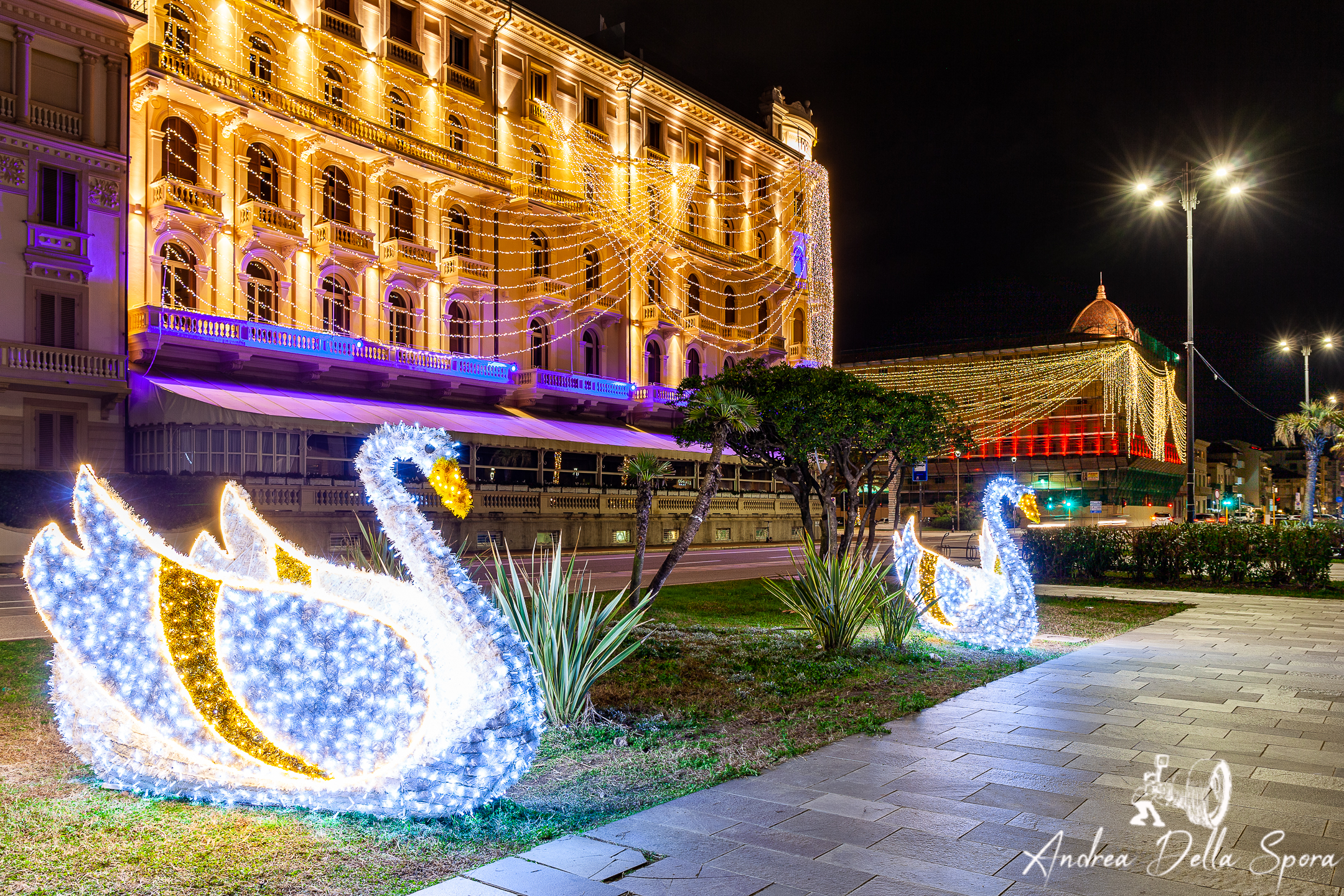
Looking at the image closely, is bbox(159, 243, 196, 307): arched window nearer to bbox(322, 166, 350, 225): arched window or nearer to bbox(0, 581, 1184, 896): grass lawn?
bbox(322, 166, 350, 225): arched window

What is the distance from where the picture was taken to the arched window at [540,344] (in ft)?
113

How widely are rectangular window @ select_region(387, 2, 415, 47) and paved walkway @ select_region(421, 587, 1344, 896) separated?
2920cm

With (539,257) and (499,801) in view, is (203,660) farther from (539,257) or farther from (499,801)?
(539,257)

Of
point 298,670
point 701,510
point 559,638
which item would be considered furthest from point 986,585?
point 298,670

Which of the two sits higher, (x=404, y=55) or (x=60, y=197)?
(x=404, y=55)

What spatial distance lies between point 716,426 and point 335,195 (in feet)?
66.3

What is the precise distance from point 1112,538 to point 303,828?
18.1 m

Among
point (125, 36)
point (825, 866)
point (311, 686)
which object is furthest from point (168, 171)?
point (825, 866)

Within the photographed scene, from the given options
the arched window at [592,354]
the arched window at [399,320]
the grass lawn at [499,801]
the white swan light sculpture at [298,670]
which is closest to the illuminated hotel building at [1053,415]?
the arched window at [592,354]

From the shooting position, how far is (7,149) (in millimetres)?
20922

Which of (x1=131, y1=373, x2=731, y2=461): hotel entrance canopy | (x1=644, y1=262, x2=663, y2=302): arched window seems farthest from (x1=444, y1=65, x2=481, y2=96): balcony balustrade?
(x1=131, y1=373, x2=731, y2=461): hotel entrance canopy

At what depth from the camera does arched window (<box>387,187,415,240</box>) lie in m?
29.2

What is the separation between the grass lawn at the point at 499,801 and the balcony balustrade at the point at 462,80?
25.6m

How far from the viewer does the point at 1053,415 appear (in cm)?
7106
